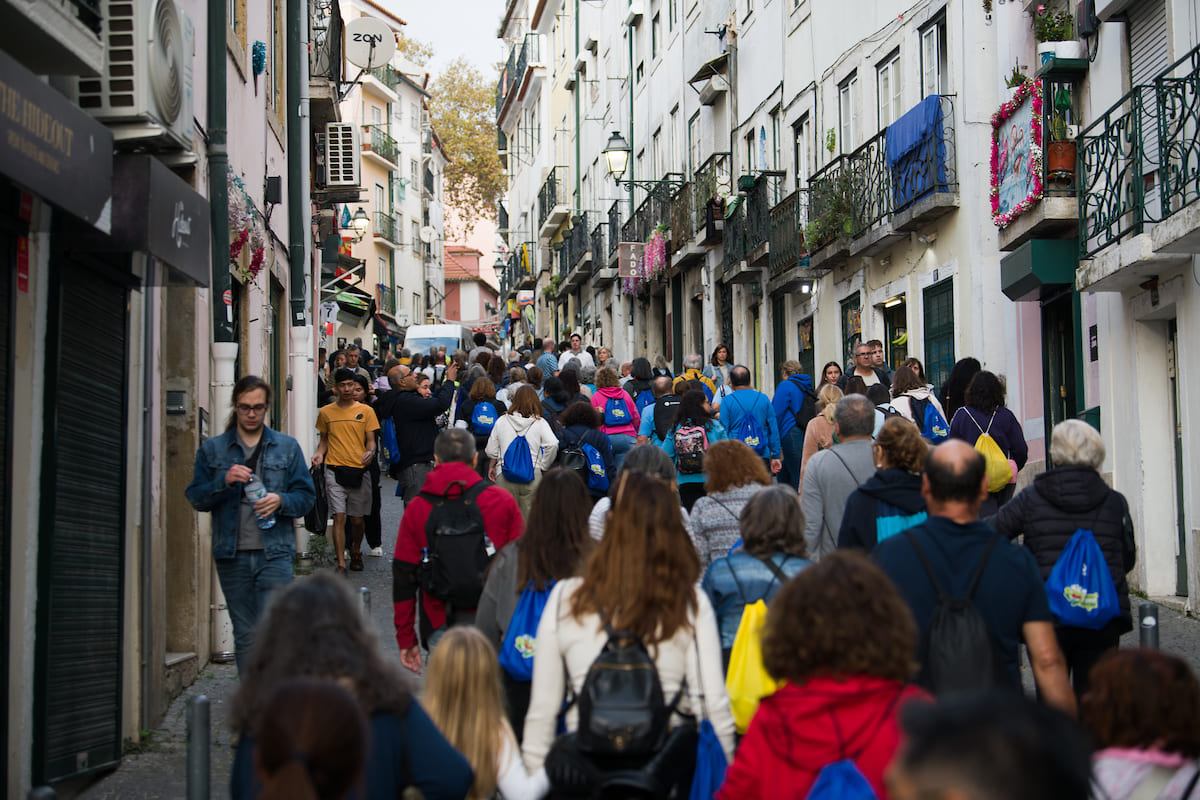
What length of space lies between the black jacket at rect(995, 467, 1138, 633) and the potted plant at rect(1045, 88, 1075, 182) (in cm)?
858

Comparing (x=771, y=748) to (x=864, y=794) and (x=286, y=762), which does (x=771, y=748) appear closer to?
(x=864, y=794)

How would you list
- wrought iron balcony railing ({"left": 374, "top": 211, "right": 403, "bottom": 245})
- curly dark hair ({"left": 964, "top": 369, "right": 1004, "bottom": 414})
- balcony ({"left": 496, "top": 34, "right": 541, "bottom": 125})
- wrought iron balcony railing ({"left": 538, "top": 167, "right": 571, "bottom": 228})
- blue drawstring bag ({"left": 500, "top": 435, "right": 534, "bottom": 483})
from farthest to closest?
wrought iron balcony railing ({"left": 374, "top": 211, "right": 403, "bottom": 245}), balcony ({"left": 496, "top": 34, "right": 541, "bottom": 125}), wrought iron balcony railing ({"left": 538, "top": 167, "right": 571, "bottom": 228}), blue drawstring bag ({"left": 500, "top": 435, "right": 534, "bottom": 483}), curly dark hair ({"left": 964, "top": 369, "right": 1004, "bottom": 414})

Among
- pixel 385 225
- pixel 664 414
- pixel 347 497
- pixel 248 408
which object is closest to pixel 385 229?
pixel 385 225

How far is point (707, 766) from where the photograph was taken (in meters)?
4.62

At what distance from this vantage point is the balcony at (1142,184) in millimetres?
11320

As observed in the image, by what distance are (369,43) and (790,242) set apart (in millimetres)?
8006

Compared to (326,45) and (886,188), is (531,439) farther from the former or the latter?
(326,45)

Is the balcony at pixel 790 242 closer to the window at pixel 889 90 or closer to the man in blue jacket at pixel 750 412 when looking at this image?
the window at pixel 889 90

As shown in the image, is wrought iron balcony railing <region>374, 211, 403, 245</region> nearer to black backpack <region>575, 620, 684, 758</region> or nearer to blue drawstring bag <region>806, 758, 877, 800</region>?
black backpack <region>575, 620, 684, 758</region>

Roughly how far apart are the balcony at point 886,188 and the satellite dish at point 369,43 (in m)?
7.66

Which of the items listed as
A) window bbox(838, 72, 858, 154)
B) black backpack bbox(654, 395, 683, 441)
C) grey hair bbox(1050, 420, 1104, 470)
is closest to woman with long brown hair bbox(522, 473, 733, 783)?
grey hair bbox(1050, 420, 1104, 470)

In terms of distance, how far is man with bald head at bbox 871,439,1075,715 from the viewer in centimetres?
489

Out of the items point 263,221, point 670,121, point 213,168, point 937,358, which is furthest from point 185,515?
point 670,121

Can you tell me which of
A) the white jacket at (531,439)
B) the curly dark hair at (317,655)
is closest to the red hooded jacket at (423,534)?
the curly dark hair at (317,655)
